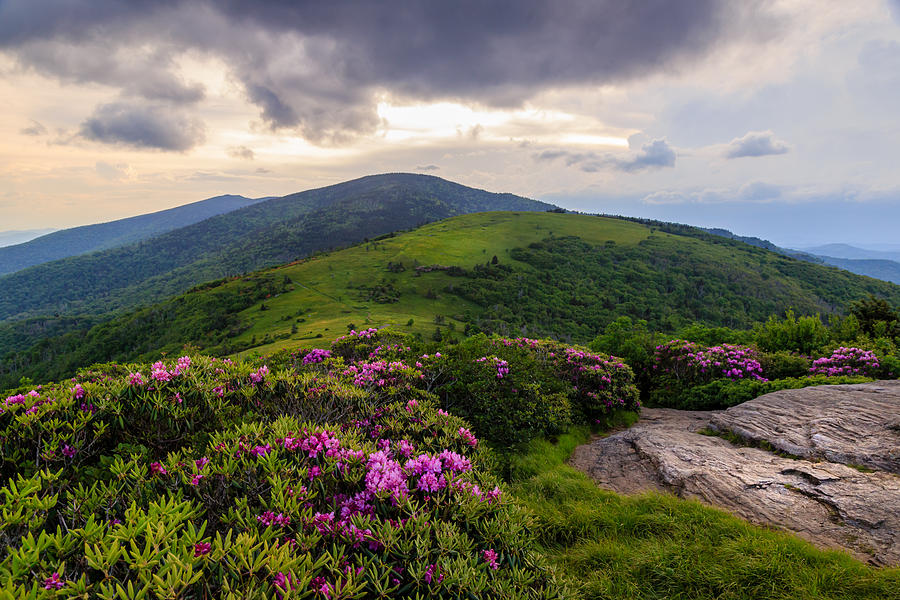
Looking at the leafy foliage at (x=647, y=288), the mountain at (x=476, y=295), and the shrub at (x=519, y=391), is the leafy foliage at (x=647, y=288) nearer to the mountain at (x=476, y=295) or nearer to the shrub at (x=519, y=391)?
the mountain at (x=476, y=295)

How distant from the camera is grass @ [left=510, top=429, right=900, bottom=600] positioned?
4.23 meters

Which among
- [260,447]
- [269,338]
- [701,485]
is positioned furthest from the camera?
[269,338]

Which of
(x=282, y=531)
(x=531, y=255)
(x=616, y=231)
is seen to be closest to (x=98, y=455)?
(x=282, y=531)

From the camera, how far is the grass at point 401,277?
63638 millimetres

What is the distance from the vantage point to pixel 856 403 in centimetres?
827

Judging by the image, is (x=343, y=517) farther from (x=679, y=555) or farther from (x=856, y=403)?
(x=856, y=403)

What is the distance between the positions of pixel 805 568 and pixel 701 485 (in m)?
2.12

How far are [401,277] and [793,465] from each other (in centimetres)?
10306

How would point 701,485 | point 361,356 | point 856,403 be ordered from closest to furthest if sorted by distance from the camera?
point 701,485 < point 856,403 < point 361,356

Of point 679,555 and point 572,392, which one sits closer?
point 679,555

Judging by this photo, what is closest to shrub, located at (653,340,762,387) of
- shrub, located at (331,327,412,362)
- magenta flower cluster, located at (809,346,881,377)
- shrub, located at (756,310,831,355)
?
magenta flower cluster, located at (809,346,881,377)

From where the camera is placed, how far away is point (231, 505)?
327cm

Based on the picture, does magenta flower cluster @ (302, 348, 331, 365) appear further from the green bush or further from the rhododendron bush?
the green bush

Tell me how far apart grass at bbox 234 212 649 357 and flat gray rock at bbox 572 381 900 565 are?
64.4 feet
